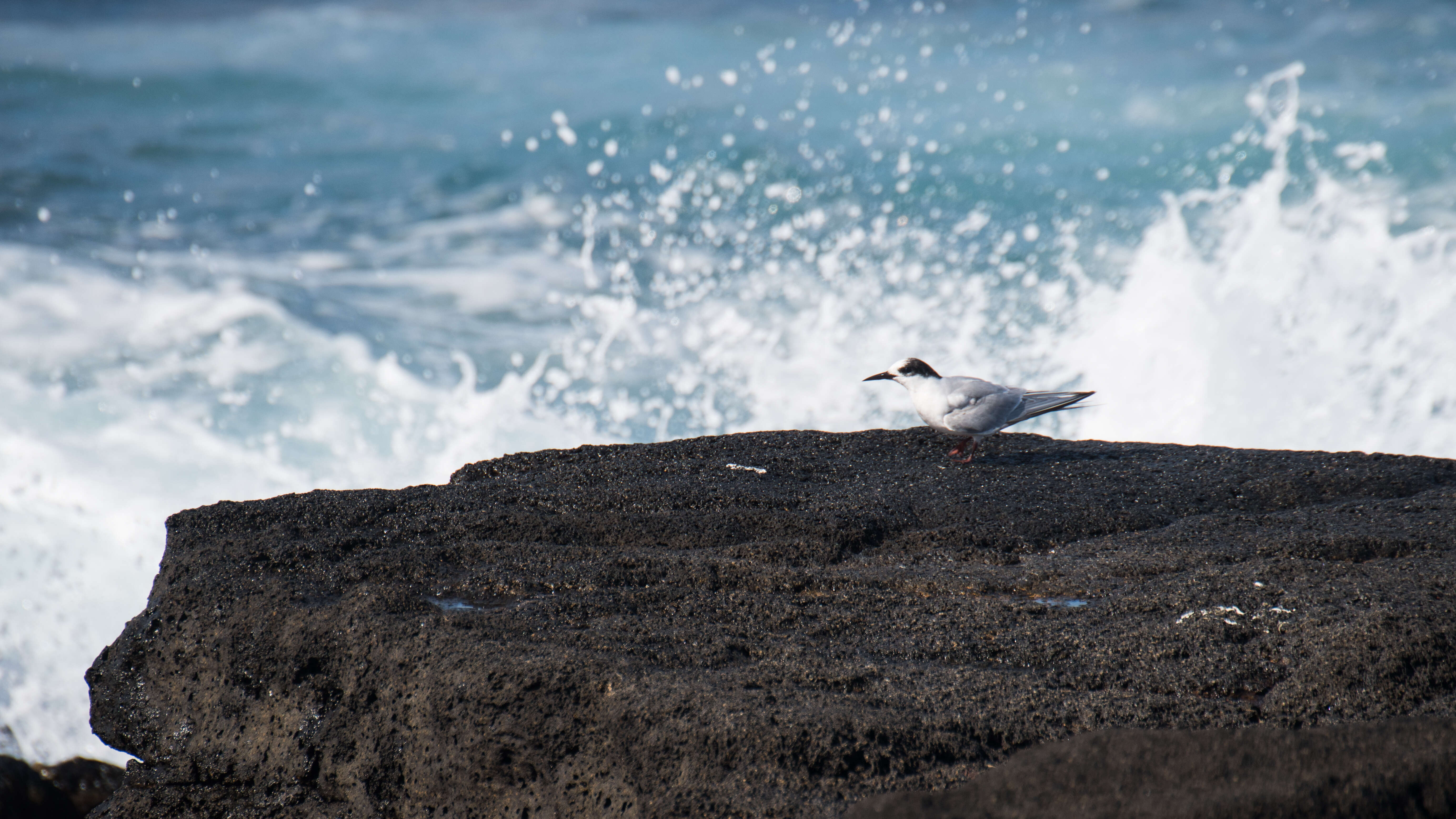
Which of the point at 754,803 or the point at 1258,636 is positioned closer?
the point at 754,803

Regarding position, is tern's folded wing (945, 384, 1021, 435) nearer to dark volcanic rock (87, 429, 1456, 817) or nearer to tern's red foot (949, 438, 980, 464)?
tern's red foot (949, 438, 980, 464)

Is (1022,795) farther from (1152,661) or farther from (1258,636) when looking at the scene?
(1258,636)

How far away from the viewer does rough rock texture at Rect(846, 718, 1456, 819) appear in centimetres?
119

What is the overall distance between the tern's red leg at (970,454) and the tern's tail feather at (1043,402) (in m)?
0.13

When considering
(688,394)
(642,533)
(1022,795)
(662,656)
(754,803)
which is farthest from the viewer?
(688,394)

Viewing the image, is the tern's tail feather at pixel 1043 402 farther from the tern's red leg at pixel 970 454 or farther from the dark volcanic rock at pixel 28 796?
the dark volcanic rock at pixel 28 796

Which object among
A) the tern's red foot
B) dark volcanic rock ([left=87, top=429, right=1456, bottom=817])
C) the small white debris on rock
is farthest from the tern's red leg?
the small white debris on rock

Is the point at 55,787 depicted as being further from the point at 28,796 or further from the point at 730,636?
the point at 730,636

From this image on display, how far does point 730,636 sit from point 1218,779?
3.13ft

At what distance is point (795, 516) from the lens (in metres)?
2.74

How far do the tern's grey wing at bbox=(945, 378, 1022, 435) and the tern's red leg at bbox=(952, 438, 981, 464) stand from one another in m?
0.07

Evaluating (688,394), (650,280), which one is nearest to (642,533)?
(688,394)

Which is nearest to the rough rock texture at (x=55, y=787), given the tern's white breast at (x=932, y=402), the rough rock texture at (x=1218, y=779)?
the tern's white breast at (x=932, y=402)

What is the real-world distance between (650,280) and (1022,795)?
28.6 ft
